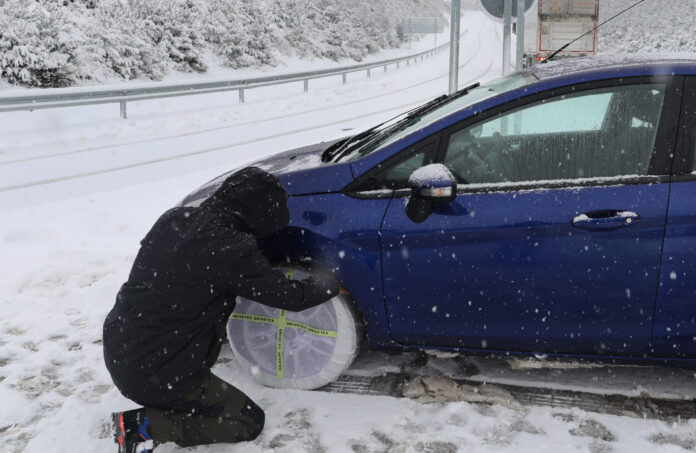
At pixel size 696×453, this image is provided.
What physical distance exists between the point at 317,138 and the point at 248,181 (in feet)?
31.4

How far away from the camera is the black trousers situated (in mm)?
2889

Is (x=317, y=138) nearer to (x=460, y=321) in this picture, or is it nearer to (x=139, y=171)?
(x=139, y=171)

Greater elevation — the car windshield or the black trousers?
the car windshield

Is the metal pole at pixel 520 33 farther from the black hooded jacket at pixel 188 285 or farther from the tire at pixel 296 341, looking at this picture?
the black hooded jacket at pixel 188 285

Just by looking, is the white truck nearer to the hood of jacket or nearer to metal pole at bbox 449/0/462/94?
metal pole at bbox 449/0/462/94

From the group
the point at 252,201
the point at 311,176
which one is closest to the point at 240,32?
the point at 311,176

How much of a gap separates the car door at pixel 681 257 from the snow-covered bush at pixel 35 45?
1705 centimetres

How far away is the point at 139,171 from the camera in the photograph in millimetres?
9445

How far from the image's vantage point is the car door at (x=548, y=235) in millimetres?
2891

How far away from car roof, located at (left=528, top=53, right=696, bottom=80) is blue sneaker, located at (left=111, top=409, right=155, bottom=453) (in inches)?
95.4

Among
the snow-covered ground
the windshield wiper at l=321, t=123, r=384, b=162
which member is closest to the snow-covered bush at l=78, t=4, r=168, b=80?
the snow-covered ground

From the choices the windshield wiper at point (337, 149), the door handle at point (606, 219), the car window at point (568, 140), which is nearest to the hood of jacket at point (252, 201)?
the windshield wiper at point (337, 149)

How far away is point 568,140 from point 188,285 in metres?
1.90

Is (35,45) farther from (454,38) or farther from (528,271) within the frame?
(528,271)
